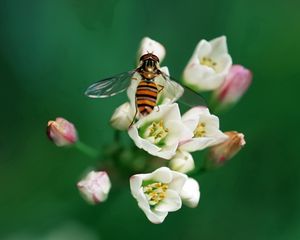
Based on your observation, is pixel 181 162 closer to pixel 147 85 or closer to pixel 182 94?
pixel 182 94

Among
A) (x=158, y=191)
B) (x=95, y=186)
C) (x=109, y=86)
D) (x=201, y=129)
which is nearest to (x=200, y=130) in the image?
(x=201, y=129)

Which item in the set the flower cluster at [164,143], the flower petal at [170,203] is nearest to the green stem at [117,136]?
the flower cluster at [164,143]

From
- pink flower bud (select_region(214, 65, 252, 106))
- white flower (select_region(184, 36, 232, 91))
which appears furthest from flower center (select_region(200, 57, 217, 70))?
pink flower bud (select_region(214, 65, 252, 106))

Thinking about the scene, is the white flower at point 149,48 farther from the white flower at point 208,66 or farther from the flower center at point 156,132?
the flower center at point 156,132

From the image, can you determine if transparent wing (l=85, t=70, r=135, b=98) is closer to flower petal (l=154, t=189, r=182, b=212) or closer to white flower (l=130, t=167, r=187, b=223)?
white flower (l=130, t=167, r=187, b=223)

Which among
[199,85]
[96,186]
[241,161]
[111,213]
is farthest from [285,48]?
[96,186]

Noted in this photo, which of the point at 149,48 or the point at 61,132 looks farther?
the point at 149,48

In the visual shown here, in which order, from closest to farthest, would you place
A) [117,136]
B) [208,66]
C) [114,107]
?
[117,136], [208,66], [114,107]
